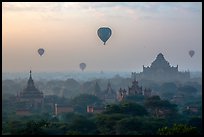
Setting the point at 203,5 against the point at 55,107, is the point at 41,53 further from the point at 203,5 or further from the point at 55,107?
the point at 203,5

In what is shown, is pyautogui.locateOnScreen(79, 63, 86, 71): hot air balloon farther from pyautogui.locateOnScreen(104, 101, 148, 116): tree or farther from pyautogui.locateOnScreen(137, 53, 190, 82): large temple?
pyautogui.locateOnScreen(104, 101, 148, 116): tree

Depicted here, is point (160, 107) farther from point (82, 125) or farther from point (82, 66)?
point (82, 66)

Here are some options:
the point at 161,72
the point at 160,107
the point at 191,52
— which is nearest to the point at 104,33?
the point at 160,107

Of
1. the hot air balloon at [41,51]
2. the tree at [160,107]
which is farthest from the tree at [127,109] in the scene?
the hot air balloon at [41,51]

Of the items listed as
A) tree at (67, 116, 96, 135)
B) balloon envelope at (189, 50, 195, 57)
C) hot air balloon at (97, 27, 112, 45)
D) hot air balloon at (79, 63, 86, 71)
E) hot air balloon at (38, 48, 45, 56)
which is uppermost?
hot air balloon at (79, 63, 86, 71)

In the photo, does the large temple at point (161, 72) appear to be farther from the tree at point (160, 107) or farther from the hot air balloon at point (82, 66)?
the tree at point (160, 107)

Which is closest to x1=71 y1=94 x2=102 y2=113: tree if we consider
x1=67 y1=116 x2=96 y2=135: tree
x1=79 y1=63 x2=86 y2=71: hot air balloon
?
x1=67 y1=116 x2=96 y2=135: tree

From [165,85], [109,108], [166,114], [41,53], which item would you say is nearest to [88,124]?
[109,108]

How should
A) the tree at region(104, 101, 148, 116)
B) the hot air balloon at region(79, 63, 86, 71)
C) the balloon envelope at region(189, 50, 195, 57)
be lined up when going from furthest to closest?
the hot air balloon at region(79, 63, 86, 71) < the balloon envelope at region(189, 50, 195, 57) < the tree at region(104, 101, 148, 116)
